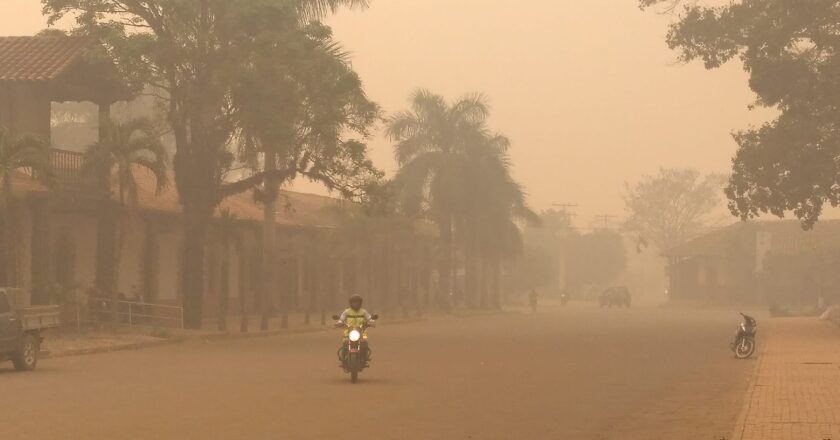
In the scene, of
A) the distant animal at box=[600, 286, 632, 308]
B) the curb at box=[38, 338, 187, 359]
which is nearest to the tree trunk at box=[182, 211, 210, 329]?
the curb at box=[38, 338, 187, 359]

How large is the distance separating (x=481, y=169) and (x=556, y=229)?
104219mm

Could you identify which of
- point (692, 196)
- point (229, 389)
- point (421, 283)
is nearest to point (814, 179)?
point (229, 389)

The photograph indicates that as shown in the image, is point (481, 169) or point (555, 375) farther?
point (481, 169)

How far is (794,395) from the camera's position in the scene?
1866cm

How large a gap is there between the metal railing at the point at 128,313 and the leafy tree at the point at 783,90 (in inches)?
693

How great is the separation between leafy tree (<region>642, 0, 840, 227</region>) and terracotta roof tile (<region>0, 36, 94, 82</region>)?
17.2 m

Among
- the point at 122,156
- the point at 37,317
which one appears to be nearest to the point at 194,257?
the point at 122,156

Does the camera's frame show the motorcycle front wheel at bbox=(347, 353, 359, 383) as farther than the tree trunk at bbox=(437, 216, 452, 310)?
No

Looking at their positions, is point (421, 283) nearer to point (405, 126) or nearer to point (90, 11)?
point (405, 126)

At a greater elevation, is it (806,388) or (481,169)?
(481,169)

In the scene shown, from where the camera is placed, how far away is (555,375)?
2423 cm

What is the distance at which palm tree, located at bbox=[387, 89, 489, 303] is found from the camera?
244 feet

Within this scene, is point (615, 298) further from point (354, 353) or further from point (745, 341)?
point (354, 353)

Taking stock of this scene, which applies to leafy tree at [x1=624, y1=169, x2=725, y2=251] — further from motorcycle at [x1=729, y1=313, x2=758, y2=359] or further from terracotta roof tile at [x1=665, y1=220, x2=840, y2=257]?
motorcycle at [x1=729, y1=313, x2=758, y2=359]
